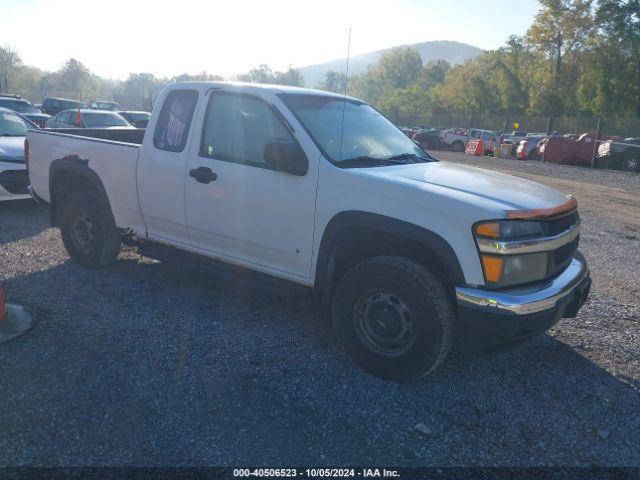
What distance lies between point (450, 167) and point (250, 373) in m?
2.29

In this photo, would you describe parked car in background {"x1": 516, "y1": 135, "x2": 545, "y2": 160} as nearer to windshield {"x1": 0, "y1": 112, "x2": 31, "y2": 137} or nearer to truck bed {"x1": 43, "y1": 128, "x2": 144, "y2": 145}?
windshield {"x1": 0, "y1": 112, "x2": 31, "y2": 137}

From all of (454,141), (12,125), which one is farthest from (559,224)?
(454,141)

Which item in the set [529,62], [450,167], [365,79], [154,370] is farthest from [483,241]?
[365,79]

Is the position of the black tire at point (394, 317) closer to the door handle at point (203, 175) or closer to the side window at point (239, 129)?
the side window at point (239, 129)

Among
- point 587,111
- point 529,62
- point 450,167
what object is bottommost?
point 450,167

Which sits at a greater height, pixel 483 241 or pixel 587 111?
pixel 587 111

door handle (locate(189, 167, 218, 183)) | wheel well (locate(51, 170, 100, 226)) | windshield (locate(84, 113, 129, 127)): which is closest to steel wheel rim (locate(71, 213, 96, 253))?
wheel well (locate(51, 170, 100, 226))

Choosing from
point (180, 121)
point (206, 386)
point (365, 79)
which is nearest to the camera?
point (206, 386)

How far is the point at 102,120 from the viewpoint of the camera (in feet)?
48.4

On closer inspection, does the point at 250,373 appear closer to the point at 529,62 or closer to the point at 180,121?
the point at 180,121

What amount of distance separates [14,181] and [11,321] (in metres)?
4.08

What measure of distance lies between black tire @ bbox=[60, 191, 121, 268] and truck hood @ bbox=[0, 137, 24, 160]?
8.50 ft

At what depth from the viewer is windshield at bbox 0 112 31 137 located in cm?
875

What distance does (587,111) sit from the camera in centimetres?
4859
